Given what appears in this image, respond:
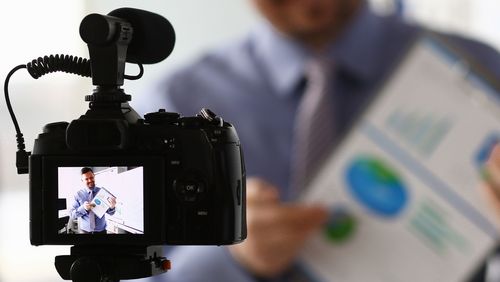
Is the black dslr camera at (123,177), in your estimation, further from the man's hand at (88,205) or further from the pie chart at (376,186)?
the pie chart at (376,186)

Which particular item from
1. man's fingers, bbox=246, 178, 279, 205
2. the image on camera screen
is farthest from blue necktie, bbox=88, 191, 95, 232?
man's fingers, bbox=246, 178, 279, 205

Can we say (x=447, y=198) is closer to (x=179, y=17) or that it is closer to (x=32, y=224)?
(x=179, y=17)

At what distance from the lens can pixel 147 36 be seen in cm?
69

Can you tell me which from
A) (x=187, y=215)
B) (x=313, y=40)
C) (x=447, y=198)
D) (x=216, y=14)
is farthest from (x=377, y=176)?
(x=187, y=215)

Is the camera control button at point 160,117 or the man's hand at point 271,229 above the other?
the camera control button at point 160,117

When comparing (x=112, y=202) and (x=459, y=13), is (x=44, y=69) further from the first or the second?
(x=459, y=13)

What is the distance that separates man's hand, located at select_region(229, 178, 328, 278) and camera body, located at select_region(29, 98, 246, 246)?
0.49m

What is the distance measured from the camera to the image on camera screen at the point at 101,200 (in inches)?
25.9

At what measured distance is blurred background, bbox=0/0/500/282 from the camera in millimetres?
1321

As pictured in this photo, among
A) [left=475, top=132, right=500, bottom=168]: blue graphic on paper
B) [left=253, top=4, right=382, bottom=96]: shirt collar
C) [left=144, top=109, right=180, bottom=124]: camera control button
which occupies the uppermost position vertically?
[left=253, top=4, right=382, bottom=96]: shirt collar

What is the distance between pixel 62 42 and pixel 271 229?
0.51 meters

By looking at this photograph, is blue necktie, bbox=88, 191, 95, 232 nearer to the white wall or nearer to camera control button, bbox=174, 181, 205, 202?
camera control button, bbox=174, 181, 205, 202

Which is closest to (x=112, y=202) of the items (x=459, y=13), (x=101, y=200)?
(x=101, y=200)

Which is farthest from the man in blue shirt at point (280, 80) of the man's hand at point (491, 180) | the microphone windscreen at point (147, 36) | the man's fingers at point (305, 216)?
the microphone windscreen at point (147, 36)
